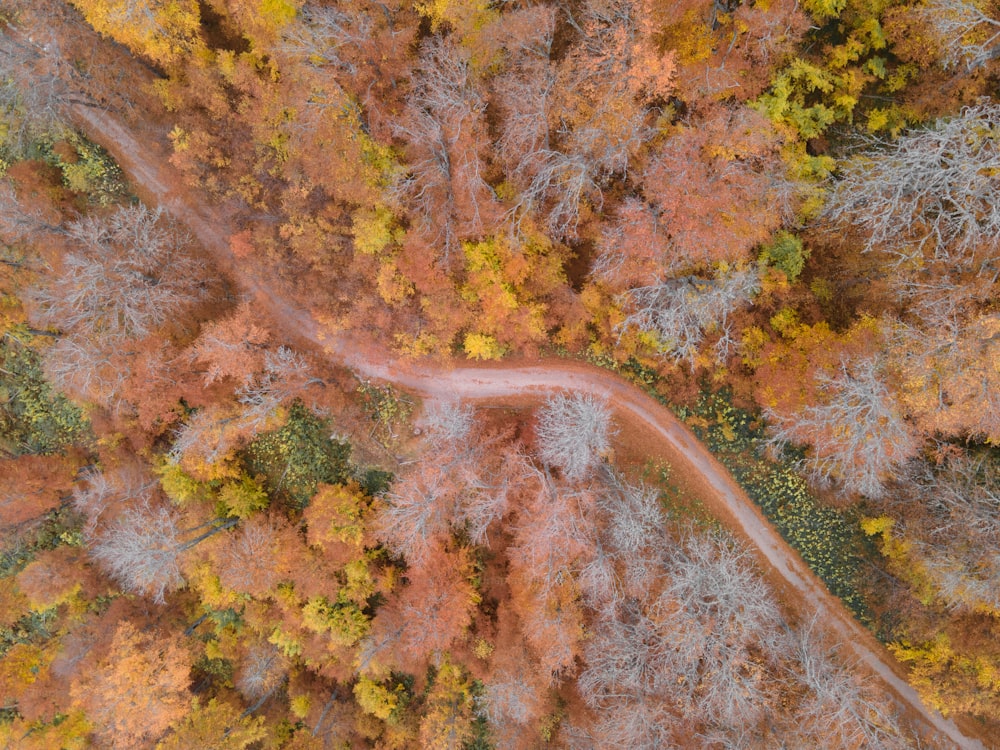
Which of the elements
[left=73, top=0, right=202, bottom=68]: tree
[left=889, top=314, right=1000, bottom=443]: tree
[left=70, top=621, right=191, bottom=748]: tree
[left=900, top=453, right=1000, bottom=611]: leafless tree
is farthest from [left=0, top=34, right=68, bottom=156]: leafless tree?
[left=900, top=453, right=1000, bottom=611]: leafless tree

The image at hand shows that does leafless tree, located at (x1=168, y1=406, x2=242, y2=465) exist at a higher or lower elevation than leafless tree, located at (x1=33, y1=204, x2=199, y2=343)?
lower

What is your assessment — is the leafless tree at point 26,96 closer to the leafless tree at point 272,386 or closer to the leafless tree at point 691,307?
the leafless tree at point 272,386

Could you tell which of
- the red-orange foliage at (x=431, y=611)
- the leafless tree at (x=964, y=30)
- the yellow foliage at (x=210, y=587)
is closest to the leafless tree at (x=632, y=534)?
the red-orange foliage at (x=431, y=611)

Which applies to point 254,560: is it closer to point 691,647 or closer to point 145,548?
point 145,548

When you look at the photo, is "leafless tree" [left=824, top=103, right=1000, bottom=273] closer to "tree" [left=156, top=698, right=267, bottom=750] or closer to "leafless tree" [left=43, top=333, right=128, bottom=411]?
"leafless tree" [left=43, top=333, right=128, bottom=411]

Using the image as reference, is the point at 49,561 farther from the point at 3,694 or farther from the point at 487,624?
the point at 487,624

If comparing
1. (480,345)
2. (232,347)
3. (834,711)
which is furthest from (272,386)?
(834,711)

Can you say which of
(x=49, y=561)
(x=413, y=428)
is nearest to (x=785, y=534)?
(x=413, y=428)
